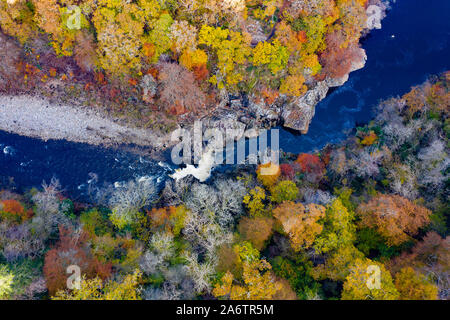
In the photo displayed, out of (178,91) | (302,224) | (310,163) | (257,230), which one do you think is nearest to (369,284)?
→ (302,224)

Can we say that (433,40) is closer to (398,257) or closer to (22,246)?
(398,257)

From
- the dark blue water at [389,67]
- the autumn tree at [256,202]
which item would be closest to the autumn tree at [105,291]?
the autumn tree at [256,202]

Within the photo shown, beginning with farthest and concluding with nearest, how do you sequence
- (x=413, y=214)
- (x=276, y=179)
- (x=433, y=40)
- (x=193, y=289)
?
(x=433, y=40) < (x=276, y=179) < (x=413, y=214) < (x=193, y=289)

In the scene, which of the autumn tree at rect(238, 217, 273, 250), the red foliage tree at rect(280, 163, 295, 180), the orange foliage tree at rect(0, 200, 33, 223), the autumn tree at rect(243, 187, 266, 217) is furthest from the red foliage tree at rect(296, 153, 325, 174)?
the orange foliage tree at rect(0, 200, 33, 223)

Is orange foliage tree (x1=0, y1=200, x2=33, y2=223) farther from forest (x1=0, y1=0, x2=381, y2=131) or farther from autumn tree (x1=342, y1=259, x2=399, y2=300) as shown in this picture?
autumn tree (x1=342, y1=259, x2=399, y2=300)

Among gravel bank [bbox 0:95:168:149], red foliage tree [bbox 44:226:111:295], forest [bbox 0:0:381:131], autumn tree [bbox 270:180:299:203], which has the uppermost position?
forest [bbox 0:0:381:131]

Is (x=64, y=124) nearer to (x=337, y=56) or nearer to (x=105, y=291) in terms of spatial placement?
(x=105, y=291)

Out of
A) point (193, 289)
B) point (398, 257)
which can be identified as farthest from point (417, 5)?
point (193, 289)
